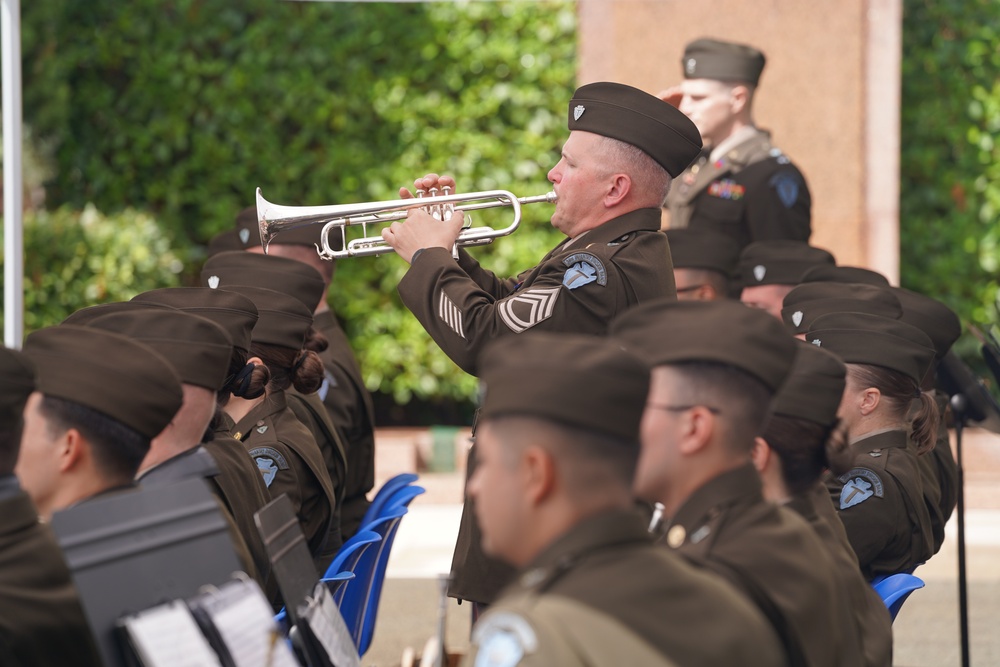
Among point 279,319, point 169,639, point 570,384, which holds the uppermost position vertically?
point 570,384

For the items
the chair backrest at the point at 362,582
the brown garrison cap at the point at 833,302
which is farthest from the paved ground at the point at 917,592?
the brown garrison cap at the point at 833,302

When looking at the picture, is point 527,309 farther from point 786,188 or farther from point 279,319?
point 786,188

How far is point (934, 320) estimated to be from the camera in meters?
5.11

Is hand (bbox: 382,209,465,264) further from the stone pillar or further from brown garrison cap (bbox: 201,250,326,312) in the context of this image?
the stone pillar

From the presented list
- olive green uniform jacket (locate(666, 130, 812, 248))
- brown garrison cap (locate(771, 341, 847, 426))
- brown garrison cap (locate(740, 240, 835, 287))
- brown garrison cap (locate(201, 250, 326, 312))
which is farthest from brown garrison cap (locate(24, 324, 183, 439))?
olive green uniform jacket (locate(666, 130, 812, 248))

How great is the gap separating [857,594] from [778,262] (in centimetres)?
340

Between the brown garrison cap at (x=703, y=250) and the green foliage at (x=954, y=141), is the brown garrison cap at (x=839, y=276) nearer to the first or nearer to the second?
the brown garrison cap at (x=703, y=250)

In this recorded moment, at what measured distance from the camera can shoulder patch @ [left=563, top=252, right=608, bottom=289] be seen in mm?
3832

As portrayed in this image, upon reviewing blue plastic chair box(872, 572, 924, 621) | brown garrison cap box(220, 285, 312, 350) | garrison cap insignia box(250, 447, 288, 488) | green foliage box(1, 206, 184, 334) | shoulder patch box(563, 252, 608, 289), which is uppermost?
shoulder patch box(563, 252, 608, 289)

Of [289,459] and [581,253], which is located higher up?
[581,253]

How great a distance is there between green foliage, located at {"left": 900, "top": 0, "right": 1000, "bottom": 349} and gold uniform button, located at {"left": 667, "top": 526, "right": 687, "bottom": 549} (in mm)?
7902

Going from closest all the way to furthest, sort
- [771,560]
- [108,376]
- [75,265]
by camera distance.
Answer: [771,560] → [108,376] → [75,265]

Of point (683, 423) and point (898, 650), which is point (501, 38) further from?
point (683, 423)

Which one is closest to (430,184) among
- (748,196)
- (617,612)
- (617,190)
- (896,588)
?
(617,190)
